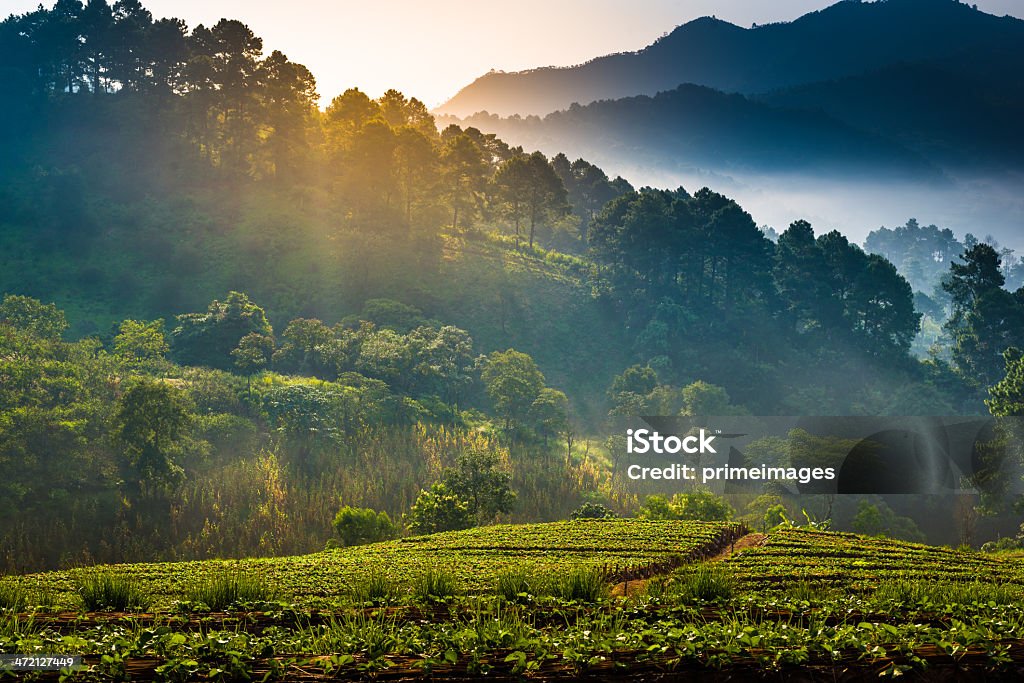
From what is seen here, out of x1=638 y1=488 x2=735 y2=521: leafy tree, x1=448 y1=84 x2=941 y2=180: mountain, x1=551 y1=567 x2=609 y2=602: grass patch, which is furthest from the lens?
x1=448 y1=84 x2=941 y2=180: mountain

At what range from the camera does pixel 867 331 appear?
5403 centimetres

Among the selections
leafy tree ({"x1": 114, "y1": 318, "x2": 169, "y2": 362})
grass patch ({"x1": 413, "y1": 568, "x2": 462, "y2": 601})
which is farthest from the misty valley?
leafy tree ({"x1": 114, "y1": 318, "x2": 169, "y2": 362})

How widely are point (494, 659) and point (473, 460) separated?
17.2m

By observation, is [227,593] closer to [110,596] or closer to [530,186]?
[110,596]

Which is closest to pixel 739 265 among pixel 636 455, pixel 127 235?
pixel 636 455

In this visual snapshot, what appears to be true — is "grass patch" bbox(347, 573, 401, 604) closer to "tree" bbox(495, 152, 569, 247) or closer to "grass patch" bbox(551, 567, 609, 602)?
"grass patch" bbox(551, 567, 609, 602)

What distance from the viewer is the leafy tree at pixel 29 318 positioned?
3091 cm

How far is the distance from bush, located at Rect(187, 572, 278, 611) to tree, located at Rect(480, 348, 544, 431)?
84.9 ft

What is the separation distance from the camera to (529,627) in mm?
6582

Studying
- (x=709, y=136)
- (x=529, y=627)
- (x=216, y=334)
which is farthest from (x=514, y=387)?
(x=709, y=136)

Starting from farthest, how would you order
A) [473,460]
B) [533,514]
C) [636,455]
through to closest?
[636,455] < [533,514] < [473,460]

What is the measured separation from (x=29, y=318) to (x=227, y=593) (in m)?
27.7

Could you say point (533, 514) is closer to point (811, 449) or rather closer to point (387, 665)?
point (811, 449)

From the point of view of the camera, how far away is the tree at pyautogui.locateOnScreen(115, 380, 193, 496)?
23.6m
